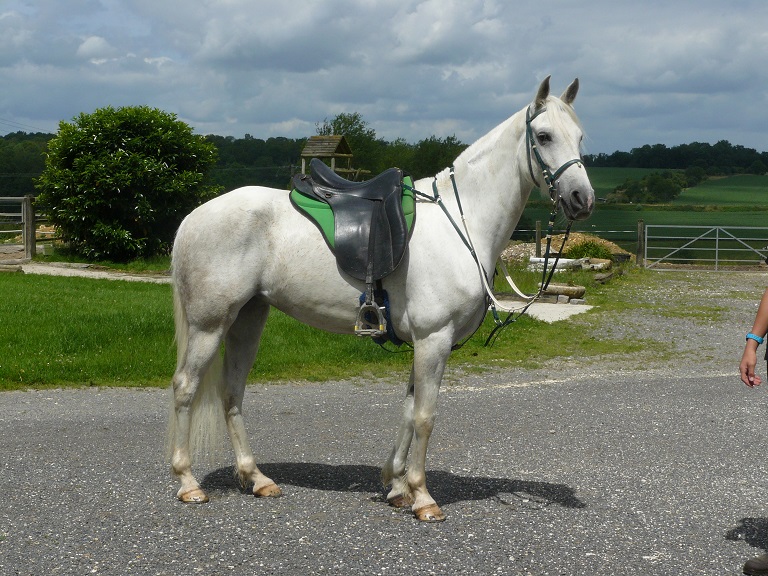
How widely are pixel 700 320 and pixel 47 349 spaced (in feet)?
33.6

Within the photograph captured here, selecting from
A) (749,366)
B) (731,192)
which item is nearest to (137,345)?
(749,366)

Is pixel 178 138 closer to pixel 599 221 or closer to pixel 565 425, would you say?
pixel 565 425

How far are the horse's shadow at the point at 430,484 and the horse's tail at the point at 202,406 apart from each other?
325 mm

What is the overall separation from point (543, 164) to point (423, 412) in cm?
154

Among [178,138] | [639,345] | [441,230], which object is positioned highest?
[178,138]

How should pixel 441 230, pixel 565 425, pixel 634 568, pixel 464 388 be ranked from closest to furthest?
pixel 634 568
pixel 441 230
pixel 565 425
pixel 464 388

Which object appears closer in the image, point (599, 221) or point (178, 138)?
point (178, 138)

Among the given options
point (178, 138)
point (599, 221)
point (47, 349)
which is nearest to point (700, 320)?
point (47, 349)

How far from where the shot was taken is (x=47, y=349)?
909cm

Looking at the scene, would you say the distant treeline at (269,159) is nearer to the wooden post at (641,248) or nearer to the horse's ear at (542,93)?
the wooden post at (641,248)

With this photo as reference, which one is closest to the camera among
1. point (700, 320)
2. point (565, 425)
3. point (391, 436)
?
point (391, 436)

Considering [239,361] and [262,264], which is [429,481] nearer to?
[239,361]

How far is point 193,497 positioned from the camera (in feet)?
16.3

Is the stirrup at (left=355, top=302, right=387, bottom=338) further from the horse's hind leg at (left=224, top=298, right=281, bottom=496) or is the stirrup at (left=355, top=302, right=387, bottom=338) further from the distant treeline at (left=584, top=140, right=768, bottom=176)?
the distant treeline at (left=584, top=140, right=768, bottom=176)
